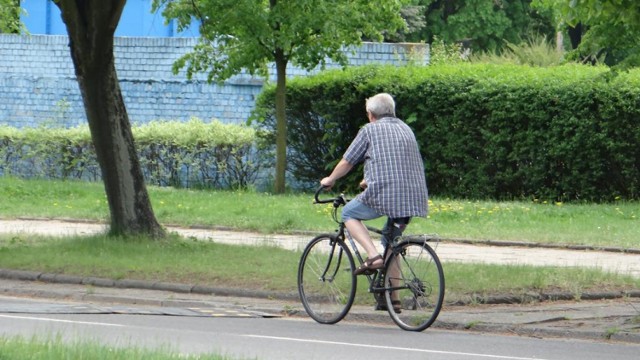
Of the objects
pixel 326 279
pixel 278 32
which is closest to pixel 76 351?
pixel 326 279

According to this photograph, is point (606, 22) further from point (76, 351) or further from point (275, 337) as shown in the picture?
point (76, 351)

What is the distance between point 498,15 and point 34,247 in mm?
39483

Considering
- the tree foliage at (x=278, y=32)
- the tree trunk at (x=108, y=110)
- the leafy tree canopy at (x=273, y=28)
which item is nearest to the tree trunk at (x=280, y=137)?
the tree foliage at (x=278, y=32)

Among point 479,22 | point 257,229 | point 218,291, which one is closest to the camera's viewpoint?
point 218,291

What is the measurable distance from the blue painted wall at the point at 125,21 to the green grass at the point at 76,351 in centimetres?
3657

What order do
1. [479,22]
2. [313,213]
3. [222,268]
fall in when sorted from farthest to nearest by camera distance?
[479,22], [313,213], [222,268]

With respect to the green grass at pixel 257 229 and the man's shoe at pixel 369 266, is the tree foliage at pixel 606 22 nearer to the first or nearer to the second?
the green grass at pixel 257 229

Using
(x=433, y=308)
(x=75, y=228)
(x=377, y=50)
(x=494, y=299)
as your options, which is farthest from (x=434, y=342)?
(x=377, y=50)

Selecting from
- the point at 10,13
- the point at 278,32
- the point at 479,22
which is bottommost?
the point at 278,32

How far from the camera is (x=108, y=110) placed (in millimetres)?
15594

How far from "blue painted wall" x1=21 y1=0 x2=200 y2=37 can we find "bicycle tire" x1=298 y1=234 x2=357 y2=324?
108ft

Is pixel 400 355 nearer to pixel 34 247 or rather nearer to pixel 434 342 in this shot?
pixel 434 342

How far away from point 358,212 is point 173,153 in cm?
1743

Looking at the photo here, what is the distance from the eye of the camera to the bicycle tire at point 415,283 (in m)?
10.9
